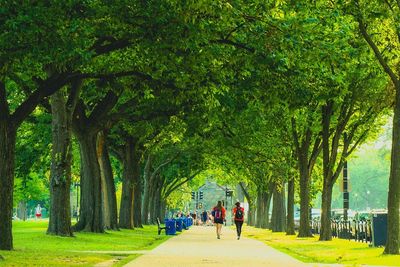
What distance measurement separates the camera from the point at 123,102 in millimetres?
36625

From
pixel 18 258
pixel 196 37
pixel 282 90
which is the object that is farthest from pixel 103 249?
pixel 196 37

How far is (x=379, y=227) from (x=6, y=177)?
493 inches

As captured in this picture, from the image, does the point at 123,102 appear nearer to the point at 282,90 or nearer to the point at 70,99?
the point at 70,99

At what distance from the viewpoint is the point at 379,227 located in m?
27.3

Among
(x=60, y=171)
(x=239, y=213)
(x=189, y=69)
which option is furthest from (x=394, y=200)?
(x=239, y=213)

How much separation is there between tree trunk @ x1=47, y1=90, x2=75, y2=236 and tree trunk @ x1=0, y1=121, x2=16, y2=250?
7409 millimetres

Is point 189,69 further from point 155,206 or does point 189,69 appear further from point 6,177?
point 155,206

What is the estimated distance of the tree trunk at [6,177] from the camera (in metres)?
20.6

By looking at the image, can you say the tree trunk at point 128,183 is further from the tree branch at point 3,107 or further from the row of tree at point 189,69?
the tree branch at point 3,107

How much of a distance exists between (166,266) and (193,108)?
9.64 metres

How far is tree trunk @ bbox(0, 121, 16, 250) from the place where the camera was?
67.5 feet

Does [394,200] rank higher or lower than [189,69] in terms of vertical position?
lower

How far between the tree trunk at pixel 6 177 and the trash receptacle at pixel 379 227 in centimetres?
1208

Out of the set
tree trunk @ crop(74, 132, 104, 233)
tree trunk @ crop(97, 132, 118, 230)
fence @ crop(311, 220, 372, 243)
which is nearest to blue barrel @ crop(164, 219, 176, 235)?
tree trunk @ crop(97, 132, 118, 230)
